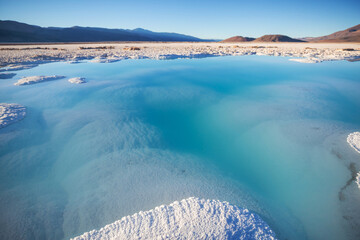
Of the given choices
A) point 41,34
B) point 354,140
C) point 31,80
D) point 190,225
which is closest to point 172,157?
point 190,225

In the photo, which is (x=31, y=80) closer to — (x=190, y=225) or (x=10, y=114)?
(x=10, y=114)

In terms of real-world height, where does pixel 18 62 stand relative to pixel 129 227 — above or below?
above

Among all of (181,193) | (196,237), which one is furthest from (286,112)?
(196,237)

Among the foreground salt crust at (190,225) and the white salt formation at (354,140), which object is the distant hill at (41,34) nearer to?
the foreground salt crust at (190,225)

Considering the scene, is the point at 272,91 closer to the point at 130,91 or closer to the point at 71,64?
the point at 130,91

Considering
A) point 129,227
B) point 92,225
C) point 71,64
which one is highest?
point 71,64

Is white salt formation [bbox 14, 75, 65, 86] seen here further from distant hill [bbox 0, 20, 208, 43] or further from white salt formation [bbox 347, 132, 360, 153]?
distant hill [bbox 0, 20, 208, 43]

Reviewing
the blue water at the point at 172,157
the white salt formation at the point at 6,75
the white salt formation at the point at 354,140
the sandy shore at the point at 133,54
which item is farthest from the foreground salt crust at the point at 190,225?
the sandy shore at the point at 133,54

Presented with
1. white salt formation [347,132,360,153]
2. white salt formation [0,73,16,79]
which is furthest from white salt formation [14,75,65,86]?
white salt formation [347,132,360,153]
